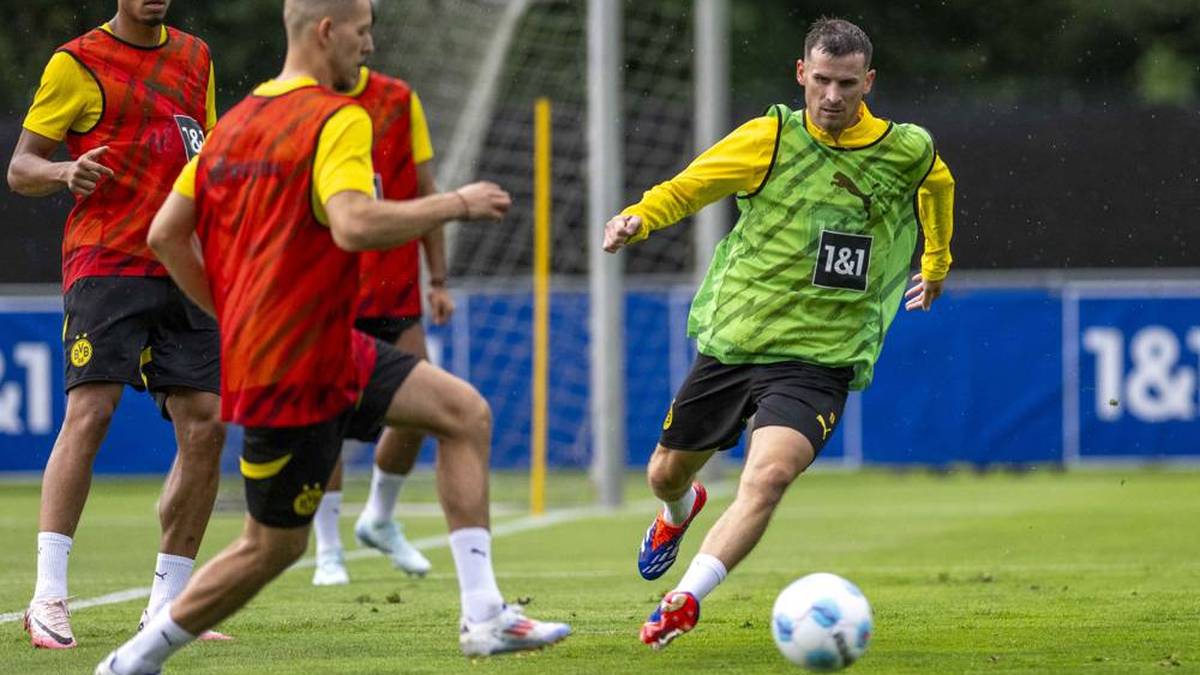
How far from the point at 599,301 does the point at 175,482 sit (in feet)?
27.3

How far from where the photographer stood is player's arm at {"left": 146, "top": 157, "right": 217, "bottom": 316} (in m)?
5.66

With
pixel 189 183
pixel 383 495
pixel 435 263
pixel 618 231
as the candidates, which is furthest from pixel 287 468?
pixel 383 495

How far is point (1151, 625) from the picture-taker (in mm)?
7383

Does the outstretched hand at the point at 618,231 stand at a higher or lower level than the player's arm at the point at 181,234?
lower

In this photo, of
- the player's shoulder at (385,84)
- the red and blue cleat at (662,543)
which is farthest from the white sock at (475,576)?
the player's shoulder at (385,84)

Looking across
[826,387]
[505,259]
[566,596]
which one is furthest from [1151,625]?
[505,259]

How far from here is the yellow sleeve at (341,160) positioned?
5375 millimetres

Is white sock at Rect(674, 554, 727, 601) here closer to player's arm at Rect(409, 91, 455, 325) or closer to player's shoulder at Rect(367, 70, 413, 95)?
player's arm at Rect(409, 91, 455, 325)

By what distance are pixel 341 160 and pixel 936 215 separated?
9.56 ft

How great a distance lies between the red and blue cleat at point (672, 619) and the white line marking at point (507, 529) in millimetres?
2688

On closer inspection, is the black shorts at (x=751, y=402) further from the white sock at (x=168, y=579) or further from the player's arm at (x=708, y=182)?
the white sock at (x=168, y=579)

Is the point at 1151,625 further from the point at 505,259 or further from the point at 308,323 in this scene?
the point at 505,259

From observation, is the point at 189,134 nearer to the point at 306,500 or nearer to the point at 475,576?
the point at 306,500

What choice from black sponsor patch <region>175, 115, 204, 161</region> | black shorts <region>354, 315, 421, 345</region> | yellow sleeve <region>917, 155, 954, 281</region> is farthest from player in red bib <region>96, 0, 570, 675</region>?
black shorts <region>354, 315, 421, 345</region>
